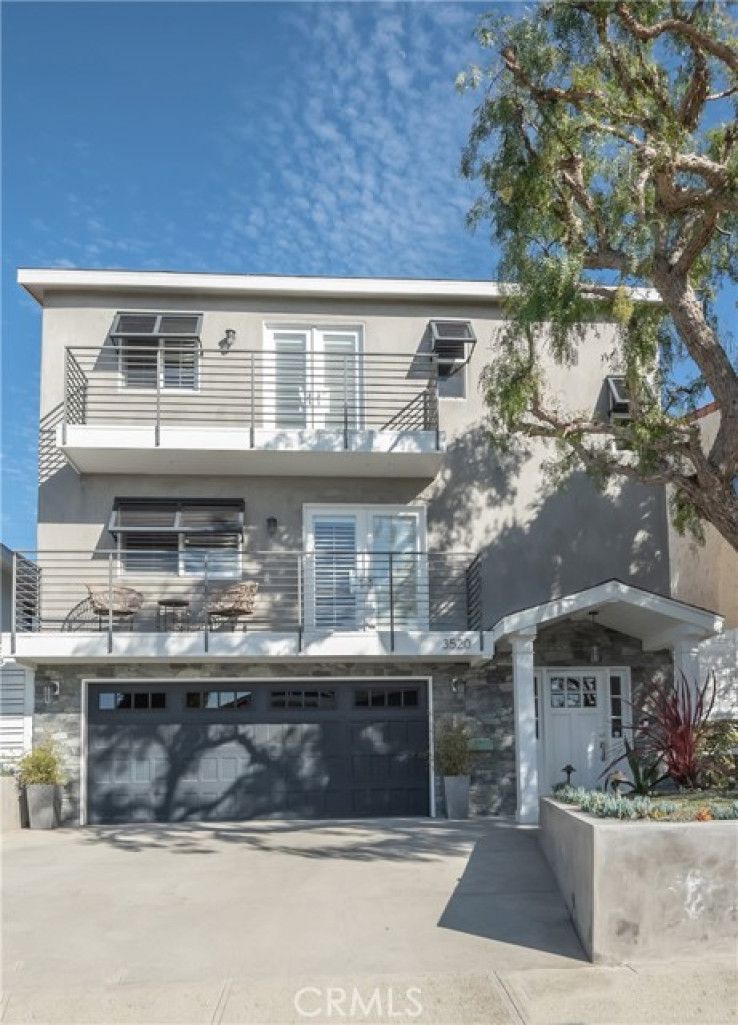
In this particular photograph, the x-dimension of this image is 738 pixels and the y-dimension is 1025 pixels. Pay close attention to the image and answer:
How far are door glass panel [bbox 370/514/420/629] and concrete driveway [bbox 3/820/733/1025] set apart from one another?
4543mm

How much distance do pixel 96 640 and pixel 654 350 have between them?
326 inches

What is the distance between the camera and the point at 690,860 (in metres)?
7.39

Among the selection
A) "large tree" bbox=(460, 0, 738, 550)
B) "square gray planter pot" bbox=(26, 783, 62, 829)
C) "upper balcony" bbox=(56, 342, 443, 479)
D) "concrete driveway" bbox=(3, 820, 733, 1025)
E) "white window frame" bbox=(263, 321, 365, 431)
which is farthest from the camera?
"white window frame" bbox=(263, 321, 365, 431)

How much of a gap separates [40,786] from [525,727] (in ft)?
21.9

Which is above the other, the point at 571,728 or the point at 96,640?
the point at 96,640

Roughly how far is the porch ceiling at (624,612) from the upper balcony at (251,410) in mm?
2720

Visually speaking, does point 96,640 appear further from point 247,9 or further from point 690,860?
point 690,860

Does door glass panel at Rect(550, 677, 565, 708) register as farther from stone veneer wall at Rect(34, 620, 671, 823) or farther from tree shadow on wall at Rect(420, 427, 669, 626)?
tree shadow on wall at Rect(420, 427, 669, 626)

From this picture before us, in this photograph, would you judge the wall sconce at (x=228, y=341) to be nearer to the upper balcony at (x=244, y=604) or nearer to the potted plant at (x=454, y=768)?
the upper balcony at (x=244, y=604)

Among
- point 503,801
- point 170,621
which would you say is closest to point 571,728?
point 503,801

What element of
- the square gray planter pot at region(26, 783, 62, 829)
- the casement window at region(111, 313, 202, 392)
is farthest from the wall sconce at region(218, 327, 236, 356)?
the square gray planter pot at region(26, 783, 62, 829)

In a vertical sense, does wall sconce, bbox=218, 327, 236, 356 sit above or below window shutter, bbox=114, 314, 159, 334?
below

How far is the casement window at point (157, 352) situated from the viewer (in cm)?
1634

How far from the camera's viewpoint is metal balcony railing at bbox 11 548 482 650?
15.6 meters
